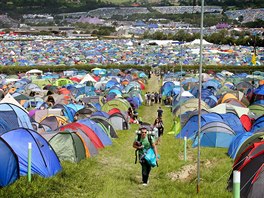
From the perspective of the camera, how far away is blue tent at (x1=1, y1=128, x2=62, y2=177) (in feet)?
33.7

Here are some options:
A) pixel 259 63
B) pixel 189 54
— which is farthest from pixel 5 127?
pixel 189 54

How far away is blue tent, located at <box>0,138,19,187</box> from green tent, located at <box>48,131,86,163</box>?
278 centimetres

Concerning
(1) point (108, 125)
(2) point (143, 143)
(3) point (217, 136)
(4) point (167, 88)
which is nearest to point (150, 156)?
(2) point (143, 143)

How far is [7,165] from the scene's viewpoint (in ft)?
31.3

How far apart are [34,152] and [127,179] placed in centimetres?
219

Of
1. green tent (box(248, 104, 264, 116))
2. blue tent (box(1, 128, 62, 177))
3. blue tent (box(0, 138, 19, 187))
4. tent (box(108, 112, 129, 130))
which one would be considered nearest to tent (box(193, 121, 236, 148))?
tent (box(108, 112, 129, 130))

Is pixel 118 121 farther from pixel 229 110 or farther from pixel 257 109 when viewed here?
pixel 257 109

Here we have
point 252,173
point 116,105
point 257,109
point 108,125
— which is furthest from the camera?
point 116,105

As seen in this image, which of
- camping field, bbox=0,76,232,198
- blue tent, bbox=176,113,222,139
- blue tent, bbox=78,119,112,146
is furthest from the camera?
blue tent, bbox=176,113,222,139

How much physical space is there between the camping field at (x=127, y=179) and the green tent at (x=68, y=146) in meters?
0.37

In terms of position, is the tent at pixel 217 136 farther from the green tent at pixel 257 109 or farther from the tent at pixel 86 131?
the green tent at pixel 257 109

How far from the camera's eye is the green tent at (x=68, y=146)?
12.5 meters

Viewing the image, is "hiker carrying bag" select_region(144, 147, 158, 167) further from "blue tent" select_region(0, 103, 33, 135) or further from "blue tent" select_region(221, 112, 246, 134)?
"blue tent" select_region(221, 112, 246, 134)

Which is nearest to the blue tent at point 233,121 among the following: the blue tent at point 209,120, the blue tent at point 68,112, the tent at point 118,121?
the blue tent at point 209,120
